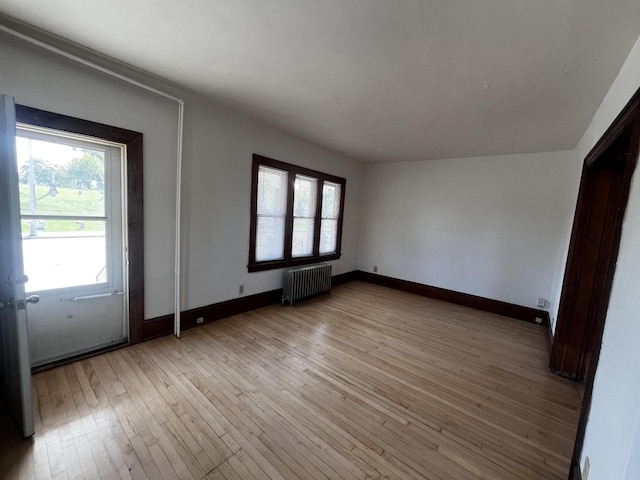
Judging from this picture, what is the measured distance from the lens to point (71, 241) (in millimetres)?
2262

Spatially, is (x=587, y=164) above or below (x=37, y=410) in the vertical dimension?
above

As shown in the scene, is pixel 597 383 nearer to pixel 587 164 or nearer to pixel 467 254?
pixel 587 164

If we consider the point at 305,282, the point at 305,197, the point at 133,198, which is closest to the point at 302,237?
the point at 305,197

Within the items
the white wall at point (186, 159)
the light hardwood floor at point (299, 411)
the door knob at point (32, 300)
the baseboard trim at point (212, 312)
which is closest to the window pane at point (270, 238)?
the white wall at point (186, 159)

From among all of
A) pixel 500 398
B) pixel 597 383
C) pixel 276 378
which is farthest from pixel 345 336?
pixel 597 383

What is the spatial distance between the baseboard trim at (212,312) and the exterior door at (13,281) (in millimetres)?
1130

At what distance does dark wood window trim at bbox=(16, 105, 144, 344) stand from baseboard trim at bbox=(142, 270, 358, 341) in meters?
0.12

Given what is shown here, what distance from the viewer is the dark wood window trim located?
2143 mm

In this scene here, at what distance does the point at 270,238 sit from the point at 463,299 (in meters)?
3.52

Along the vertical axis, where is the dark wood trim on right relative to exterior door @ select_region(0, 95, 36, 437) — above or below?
below

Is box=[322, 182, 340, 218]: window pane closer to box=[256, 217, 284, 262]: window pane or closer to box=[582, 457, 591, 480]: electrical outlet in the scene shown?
box=[256, 217, 284, 262]: window pane

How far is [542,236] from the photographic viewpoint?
3.89m

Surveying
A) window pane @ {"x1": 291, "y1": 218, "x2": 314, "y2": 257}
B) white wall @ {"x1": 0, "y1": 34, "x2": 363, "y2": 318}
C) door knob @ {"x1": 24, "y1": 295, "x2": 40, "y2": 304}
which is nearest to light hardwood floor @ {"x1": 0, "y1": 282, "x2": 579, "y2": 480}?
white wall @ {"x1": 0, "y1": 34, "x2": 363, "y2": 318}

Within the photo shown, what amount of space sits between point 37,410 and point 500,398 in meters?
3.53
